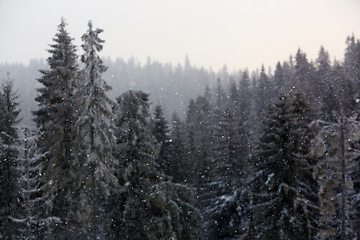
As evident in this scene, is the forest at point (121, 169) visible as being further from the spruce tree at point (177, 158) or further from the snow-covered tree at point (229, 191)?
the spruce tree at point (177, 158)

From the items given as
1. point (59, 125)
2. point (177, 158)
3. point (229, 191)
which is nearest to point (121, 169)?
point (59, 125)

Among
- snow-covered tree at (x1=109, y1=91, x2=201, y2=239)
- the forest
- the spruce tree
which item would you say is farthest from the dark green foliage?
snow-covered tree at (x1=109, y1=91, x2=201, y2=239)

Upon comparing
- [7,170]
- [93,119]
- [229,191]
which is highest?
[93,119]

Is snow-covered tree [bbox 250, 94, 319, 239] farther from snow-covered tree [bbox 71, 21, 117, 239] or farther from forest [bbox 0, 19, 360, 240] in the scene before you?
snow-covered tree [bbox 71, 21, 117, 239]

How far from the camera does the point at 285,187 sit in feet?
47.7

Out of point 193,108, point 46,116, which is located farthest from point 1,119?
point 193,108

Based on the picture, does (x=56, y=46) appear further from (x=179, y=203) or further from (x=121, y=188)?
(x=179, y=203)

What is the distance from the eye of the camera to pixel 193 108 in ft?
180

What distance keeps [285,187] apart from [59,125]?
524 inches

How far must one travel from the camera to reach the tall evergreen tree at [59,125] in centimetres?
1335

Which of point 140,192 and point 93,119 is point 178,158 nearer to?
point 140,192

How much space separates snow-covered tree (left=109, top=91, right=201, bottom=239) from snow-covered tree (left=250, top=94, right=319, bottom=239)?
5.56 m

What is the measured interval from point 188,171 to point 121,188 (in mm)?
16282

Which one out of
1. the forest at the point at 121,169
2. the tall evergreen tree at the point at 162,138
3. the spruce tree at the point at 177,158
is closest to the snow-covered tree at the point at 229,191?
the forest at the point at 121,169
